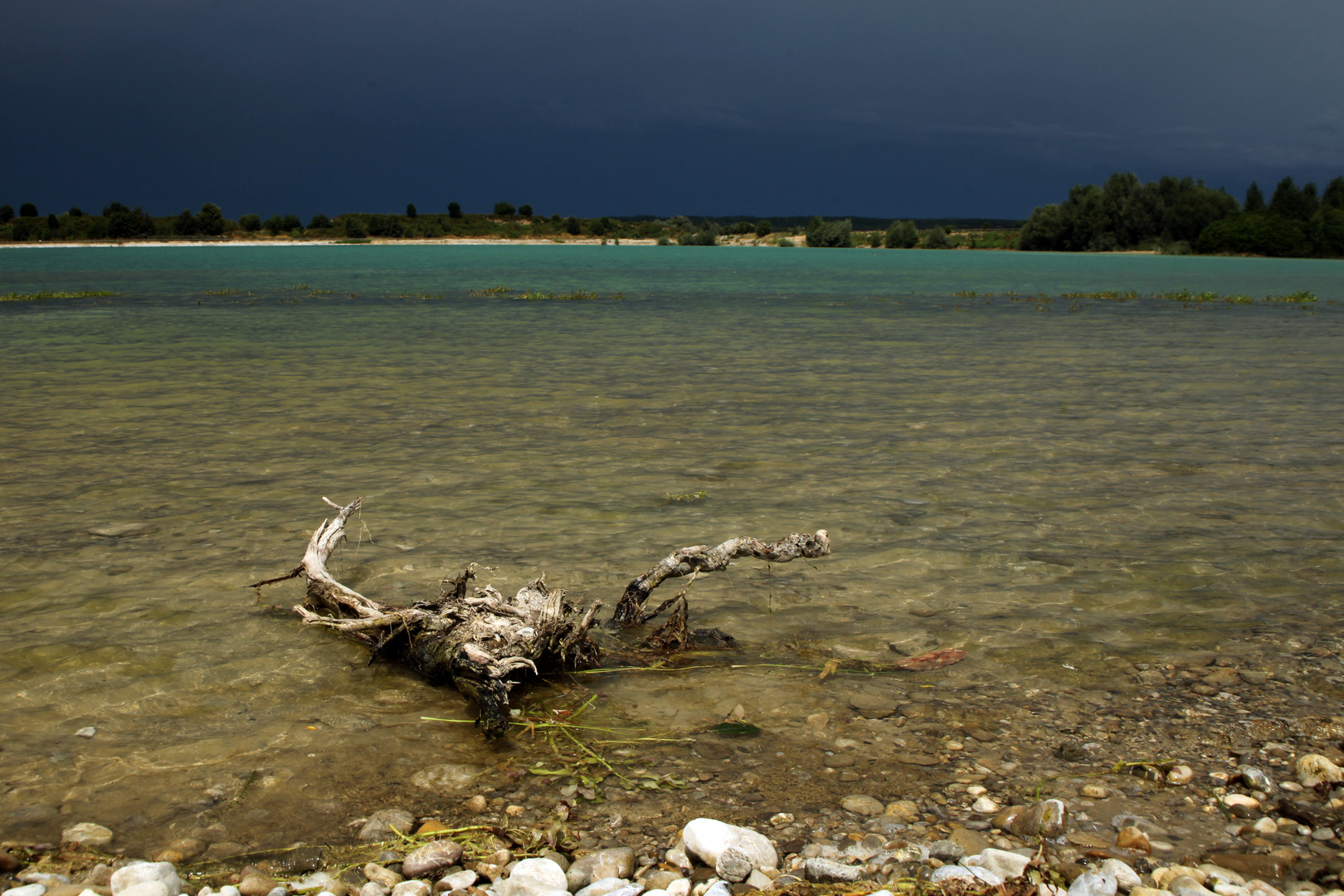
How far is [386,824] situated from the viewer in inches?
146

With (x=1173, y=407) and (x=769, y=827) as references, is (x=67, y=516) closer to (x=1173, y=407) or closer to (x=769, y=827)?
(x=769, y=827)

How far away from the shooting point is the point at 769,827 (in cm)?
365

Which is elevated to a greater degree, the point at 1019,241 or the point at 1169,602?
the point at 1019,241

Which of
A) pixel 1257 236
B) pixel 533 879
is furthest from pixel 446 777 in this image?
pixel 1257 236

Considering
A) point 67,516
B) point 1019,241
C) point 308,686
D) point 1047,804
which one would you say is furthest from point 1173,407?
point 1019,241

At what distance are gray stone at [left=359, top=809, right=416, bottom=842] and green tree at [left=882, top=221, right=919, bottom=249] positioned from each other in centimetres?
16876

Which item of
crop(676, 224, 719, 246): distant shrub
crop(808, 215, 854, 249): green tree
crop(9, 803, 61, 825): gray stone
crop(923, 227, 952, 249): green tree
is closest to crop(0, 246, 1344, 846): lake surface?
crop(9, 803, 61, 825): gray stone

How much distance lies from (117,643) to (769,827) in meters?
3.98

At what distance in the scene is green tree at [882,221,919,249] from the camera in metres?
164

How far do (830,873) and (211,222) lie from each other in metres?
167

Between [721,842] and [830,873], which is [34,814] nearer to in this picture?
[721,842]

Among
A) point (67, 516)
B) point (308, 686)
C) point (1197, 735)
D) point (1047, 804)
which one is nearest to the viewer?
point (1047, 804)

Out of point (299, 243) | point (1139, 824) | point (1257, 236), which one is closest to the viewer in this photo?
point (1139, 824)

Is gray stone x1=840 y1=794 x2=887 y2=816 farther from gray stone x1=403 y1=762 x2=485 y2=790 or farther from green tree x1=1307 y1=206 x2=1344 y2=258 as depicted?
green tree x1=1307 y1=206 x2=1344 y2=258
